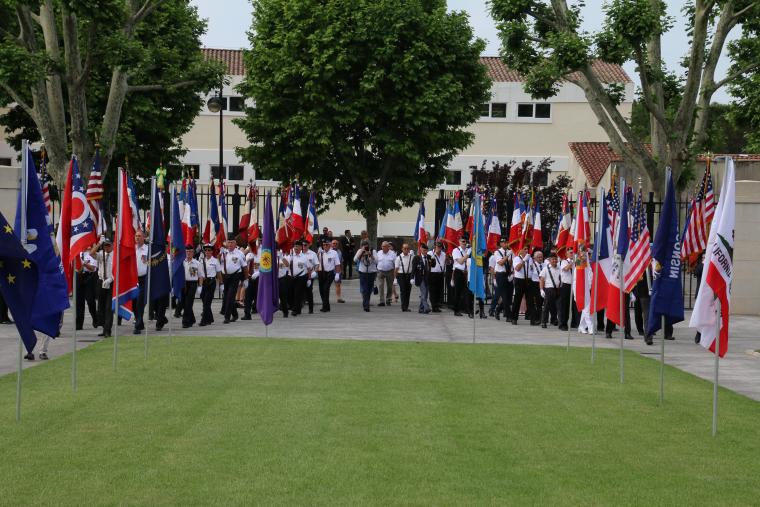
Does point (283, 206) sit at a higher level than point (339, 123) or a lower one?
lower

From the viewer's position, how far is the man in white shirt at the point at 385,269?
33625 mm

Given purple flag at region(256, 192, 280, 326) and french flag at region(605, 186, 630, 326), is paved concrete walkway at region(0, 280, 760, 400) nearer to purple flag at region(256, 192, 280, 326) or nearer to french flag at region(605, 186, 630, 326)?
purple flag at region(256, 192, 280, 326)

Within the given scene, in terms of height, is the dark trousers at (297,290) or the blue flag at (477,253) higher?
the blue flag at (477,253)

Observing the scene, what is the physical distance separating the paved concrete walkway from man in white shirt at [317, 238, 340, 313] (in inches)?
19.9

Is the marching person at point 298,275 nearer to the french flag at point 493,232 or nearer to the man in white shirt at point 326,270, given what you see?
the man in white shirt at point 326,270

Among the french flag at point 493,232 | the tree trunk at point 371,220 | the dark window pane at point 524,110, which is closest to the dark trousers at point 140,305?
the french flag at point 493,232

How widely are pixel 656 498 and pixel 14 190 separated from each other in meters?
25.3

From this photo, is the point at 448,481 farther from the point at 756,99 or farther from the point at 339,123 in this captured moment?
the point at 339,123

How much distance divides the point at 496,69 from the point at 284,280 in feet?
135

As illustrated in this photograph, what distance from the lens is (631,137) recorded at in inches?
1214

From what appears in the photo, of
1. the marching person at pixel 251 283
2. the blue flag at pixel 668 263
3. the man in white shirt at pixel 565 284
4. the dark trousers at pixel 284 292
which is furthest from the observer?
the dark trousers at pixel 284 292

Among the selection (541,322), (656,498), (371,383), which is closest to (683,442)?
(656,498)

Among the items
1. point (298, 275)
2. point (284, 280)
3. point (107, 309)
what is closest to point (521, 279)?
point (298, 275)

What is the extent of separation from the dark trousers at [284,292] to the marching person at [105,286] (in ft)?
21.0
